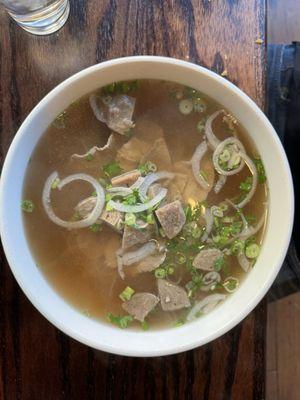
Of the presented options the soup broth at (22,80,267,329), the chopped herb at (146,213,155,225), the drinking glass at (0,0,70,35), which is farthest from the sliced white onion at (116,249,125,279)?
the drinking glass at (0,0,70,35)

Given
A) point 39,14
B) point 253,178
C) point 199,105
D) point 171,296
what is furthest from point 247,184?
point 39,14

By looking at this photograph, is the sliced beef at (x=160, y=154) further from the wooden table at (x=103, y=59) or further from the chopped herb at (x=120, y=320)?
the chopped herb at (x=120, y=320)

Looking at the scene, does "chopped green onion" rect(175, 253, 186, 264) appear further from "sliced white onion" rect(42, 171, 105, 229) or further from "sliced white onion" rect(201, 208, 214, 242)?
"sliced white onion" rect(42, 171, 105, 229)

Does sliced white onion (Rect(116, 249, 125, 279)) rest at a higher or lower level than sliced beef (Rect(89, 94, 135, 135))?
lower

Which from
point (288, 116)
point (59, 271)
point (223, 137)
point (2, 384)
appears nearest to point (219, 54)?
point (223, 137)

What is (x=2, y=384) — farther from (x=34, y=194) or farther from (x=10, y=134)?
(x=10, y=134)

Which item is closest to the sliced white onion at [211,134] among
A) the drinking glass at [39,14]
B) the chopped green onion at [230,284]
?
the chopped green onion at [230,284]
